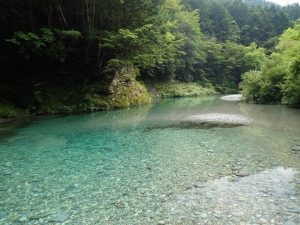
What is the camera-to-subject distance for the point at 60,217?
4215 mm

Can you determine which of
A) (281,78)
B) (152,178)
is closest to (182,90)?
(281,78)

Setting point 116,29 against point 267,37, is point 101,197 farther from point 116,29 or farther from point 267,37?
point 267,37

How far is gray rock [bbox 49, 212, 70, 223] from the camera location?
4.12 metres

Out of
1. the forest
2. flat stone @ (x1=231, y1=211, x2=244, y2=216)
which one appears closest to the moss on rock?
the forest

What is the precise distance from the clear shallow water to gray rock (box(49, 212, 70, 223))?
0.11ft

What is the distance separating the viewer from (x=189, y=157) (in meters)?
7.31

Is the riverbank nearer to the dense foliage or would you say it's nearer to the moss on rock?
the dense foliage

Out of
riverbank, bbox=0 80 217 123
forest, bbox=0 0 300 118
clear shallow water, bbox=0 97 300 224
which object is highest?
forest, bbox=0 0 300 118

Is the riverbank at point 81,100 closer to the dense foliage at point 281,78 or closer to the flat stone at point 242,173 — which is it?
the dense foliage at point 281,78

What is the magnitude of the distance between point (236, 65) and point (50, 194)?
53.1 metres

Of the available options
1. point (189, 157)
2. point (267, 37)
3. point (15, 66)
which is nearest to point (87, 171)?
point (189, 157)

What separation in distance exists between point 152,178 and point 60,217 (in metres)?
2.20

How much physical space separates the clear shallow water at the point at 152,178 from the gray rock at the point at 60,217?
0.11 ft

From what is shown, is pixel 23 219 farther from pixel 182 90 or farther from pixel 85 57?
pixel 182 90
